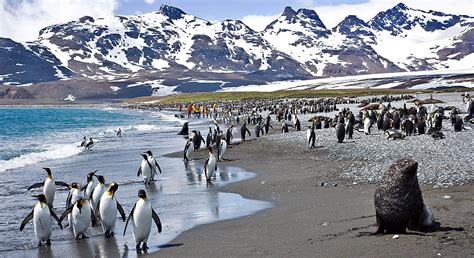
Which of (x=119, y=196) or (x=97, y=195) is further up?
(x=97, y=195)

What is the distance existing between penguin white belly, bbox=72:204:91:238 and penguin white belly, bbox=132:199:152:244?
1017 mm

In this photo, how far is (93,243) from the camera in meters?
9.06

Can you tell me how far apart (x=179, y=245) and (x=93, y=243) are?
1.49 meters

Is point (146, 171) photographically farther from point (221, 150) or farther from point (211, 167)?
point (221, 150)

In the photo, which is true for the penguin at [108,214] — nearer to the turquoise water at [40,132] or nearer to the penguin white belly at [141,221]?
the penguin white belly at [141,221]

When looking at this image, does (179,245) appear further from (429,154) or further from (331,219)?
(429,154)

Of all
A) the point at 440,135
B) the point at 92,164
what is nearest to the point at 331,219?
the point at 440,135

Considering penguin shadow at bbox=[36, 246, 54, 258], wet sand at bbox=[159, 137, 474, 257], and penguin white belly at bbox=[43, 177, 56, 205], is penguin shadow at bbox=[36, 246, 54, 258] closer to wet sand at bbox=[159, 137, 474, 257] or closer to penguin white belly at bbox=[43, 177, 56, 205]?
wet sand at bbox=[159, 137, 474, 257]

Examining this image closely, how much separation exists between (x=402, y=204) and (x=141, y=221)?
373 cm

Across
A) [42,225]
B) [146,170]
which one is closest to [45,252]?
[42,225]

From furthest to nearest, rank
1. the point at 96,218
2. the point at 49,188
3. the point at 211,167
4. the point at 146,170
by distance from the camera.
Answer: the point at 211,167 < the point at 146,170 < the point at 49,188 < the point at 96,218

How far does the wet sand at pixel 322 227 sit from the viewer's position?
22.9 ft

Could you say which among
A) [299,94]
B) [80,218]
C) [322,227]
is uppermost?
[80,218]

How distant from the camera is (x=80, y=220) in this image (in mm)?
9438
